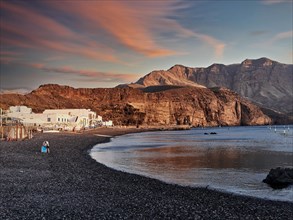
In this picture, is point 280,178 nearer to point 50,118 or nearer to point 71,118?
point 50,118

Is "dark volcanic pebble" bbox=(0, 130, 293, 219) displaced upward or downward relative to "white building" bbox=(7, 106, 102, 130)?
downward

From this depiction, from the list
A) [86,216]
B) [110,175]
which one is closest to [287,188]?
[110,175]

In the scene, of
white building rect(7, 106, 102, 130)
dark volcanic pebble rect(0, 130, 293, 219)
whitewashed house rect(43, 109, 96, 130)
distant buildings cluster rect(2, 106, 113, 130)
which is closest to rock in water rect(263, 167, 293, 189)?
dark volcanic pebble rect(0, 130, 293, 219)

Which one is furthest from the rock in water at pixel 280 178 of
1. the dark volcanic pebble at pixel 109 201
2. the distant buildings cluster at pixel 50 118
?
the distant buildings cluster at pixel 50 118

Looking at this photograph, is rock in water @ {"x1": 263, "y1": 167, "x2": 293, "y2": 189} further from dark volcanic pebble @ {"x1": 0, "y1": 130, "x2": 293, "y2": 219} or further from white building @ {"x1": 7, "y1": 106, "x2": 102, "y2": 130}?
white building @ {"x1": 7, "y1": 106, "x2": 102, "y2": 130}

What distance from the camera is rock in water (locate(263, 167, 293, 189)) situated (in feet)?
76.4

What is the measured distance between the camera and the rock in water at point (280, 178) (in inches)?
916

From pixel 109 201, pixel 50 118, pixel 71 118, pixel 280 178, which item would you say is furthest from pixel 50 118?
pixel 109 201

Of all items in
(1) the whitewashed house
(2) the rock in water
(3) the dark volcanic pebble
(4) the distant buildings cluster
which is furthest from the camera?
(1) the whitewashed house

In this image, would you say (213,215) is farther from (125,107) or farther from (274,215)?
(125,107)

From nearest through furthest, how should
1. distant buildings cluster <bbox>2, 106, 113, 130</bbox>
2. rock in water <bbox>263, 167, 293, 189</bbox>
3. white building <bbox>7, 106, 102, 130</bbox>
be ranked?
rock in water <bbox>263, 167, 293, 189</bbox> → distant buildings cluster <bbox>2, 106, 113, 130</bbox> → white building <bbox>7, 106, 102, 130</bbox>

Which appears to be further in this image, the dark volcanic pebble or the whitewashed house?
the whitewashed house

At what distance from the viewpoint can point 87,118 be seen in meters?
134

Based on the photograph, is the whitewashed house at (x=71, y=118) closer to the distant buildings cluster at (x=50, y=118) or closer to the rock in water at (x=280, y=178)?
the distant buildings cluster at (x=50, y=118)
